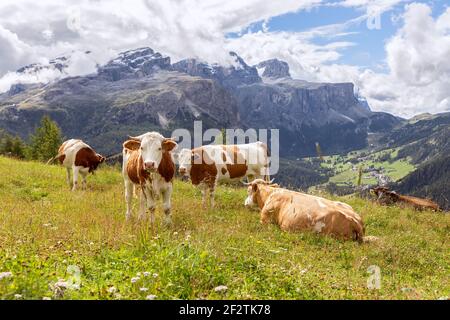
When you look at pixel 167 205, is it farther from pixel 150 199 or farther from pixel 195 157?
pixel 195 157

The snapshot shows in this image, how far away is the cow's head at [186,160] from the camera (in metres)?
18.2

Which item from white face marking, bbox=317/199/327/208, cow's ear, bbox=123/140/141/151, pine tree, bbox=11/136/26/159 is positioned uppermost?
pine tree, bbox=11/136/26/159

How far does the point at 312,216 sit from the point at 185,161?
7.02 m

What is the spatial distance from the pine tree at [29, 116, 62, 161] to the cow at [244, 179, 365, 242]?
58923 mm

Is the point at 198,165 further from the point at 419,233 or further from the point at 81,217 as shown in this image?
the point at 419,233

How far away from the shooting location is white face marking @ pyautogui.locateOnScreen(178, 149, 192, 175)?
18219 mm

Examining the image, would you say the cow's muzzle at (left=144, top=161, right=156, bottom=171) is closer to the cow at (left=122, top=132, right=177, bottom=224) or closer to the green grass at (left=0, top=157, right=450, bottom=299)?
the cow at (left=122, top=132, right=177, bottom=224)

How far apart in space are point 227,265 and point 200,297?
1310mm

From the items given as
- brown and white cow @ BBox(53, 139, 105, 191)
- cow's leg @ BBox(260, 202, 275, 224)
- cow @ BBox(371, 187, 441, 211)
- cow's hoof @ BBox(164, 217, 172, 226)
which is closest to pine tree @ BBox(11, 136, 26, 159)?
brown and white cow @ BBox(53, 139, 105, 191)

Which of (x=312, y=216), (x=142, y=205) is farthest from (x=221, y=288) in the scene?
(x=312, y=216)

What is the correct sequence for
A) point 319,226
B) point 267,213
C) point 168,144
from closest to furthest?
point 168,144
point 319,226
point 267,213

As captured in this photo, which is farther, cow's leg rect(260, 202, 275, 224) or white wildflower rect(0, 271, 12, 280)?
cow's leg rect(260, 202, 275, 224)

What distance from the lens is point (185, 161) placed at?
725 inches

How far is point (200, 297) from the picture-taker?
18.8 feet
